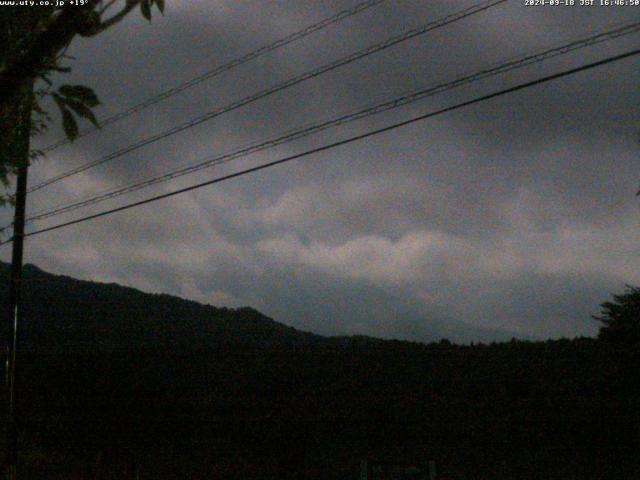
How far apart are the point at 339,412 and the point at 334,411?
243mm

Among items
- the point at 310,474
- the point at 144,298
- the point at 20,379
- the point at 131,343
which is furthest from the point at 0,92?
the point at 144,298

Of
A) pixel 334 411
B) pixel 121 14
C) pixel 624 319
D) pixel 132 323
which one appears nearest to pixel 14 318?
pixel 121 14

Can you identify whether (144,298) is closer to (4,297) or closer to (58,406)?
(4,297)

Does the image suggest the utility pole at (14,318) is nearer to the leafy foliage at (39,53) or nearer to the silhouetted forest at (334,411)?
the silhouetted forest at (334,411)

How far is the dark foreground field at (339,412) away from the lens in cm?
2172

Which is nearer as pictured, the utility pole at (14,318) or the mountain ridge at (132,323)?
the utility pole at (14,318)

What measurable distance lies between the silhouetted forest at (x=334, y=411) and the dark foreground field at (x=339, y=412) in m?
0.07

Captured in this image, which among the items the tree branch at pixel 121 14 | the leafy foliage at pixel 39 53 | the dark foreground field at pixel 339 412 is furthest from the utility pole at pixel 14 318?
the tree branch at pixel 121 14

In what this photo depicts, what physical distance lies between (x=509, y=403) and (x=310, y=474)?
9260 millimetres

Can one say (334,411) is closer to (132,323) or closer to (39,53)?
(39,53)

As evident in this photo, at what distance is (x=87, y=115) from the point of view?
723cm

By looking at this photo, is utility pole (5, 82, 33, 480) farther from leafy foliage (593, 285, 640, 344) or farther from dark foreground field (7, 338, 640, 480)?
leafy foliage (593, 285, 640, 344)

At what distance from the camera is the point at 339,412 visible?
2717cm

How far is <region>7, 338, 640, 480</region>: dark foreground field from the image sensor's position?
71.3ft
